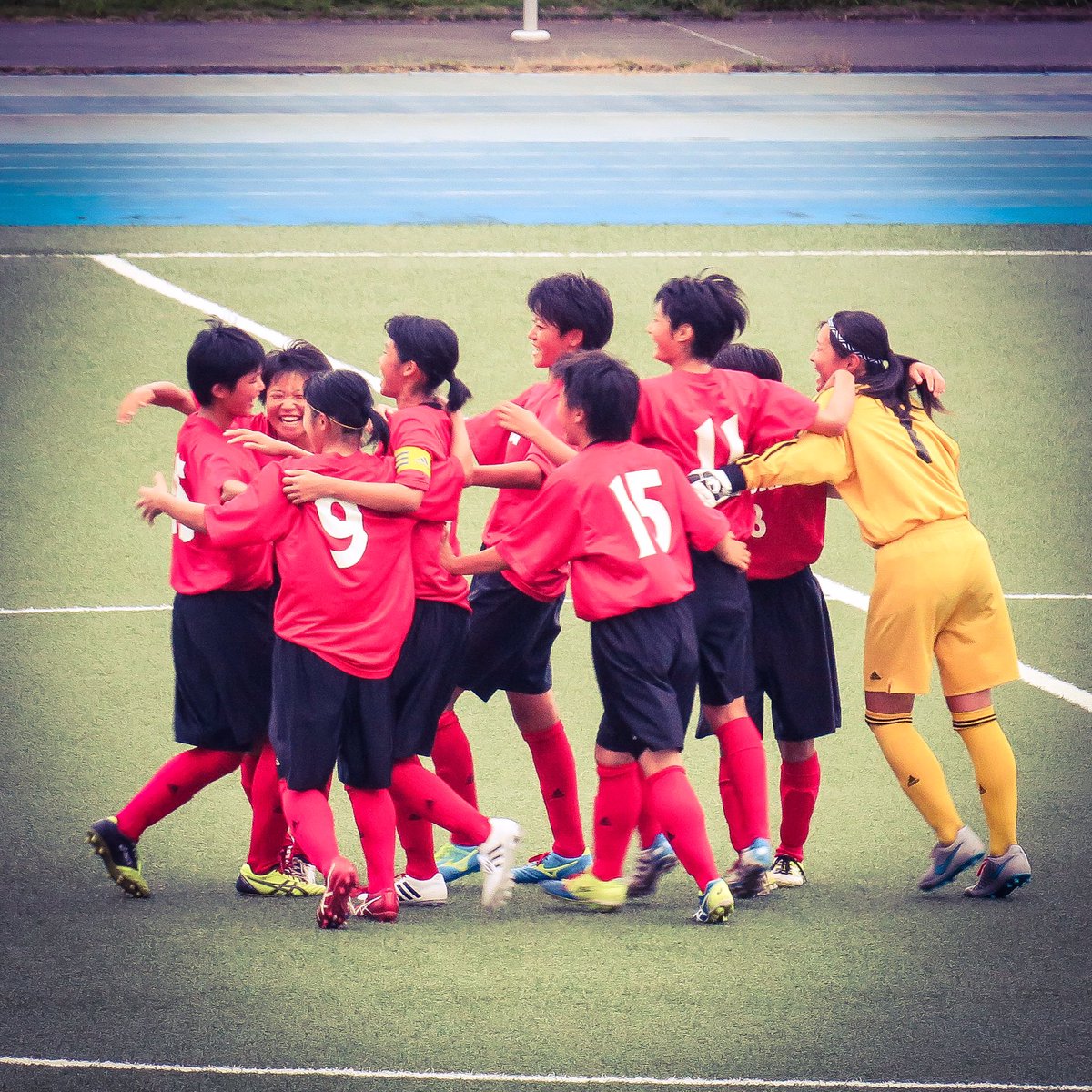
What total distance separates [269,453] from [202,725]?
84cm

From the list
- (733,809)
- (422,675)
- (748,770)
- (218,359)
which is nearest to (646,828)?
(733,809)

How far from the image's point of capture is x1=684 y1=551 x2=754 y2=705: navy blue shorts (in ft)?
15.5

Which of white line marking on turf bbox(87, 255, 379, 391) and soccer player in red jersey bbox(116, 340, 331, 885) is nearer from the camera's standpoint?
soccer player in red jersey bbox(116, 340, 331, 885)

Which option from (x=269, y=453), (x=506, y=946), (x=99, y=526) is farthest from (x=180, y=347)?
(x=506, y=946)

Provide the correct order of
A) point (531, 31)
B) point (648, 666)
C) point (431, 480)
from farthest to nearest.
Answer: point (531, 31), point (431, 480), point (648, 666)

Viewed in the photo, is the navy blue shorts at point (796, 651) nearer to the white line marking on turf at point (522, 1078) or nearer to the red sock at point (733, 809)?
the red sock at point (733, 809)

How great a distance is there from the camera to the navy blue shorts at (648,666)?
450 centimetres

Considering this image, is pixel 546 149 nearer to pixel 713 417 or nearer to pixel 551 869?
pixel 713 417

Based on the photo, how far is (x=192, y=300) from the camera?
39.0 ft

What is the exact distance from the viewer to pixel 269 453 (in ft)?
15.3

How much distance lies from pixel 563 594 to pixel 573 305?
89cm

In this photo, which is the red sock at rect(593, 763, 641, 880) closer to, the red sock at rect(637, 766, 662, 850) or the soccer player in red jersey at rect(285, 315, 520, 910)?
the red sock at rect(637, 766, 662, 850)

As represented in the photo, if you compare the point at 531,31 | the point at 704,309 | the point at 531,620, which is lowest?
the point at 531,620

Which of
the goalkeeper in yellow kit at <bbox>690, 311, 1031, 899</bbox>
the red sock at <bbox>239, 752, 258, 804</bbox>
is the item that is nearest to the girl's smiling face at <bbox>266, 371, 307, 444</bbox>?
the red sock at <bbox>239, 752, 258, 804</bbox>
